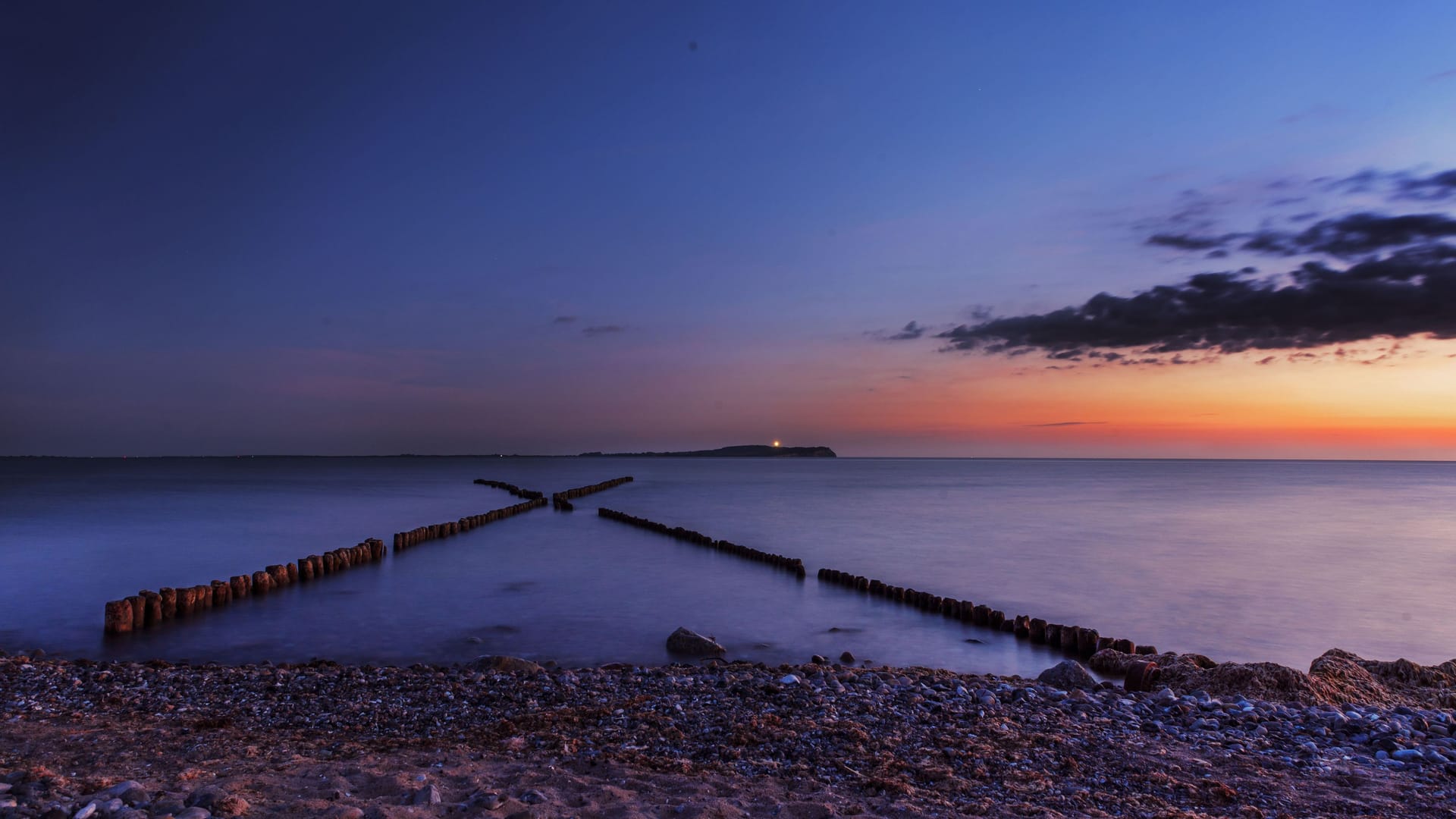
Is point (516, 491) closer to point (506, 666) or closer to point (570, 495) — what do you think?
point (570, 495)

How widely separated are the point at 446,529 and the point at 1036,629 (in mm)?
19703

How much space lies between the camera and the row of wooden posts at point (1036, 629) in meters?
8.87

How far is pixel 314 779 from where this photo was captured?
507 cm

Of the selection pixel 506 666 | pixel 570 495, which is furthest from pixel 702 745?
pixel 570 495

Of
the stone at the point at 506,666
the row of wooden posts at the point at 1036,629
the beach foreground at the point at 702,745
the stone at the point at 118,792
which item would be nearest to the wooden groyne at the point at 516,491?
the row of wooden posts at the point at 1036,629

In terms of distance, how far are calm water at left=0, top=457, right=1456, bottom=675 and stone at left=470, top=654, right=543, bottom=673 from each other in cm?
180

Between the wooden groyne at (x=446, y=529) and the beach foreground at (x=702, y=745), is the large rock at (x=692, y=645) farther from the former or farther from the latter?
the wooden groyne at (x=446, y=529)

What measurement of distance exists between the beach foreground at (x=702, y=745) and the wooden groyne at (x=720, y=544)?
34.9 feet

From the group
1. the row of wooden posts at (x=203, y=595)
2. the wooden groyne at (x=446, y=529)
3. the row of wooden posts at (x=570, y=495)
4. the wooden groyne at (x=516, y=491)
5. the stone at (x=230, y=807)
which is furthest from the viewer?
the wooden groyne at (x=516, y=491)

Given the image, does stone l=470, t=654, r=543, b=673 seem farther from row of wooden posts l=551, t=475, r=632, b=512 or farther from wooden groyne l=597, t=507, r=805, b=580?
row of wooden posts l=551, t=475, r=632, b=512

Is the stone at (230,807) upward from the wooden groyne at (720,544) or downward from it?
upward

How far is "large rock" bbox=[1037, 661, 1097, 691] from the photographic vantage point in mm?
8664

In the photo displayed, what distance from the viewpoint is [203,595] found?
14.3m

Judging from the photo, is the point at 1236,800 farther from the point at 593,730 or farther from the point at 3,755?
the point at 3,755
